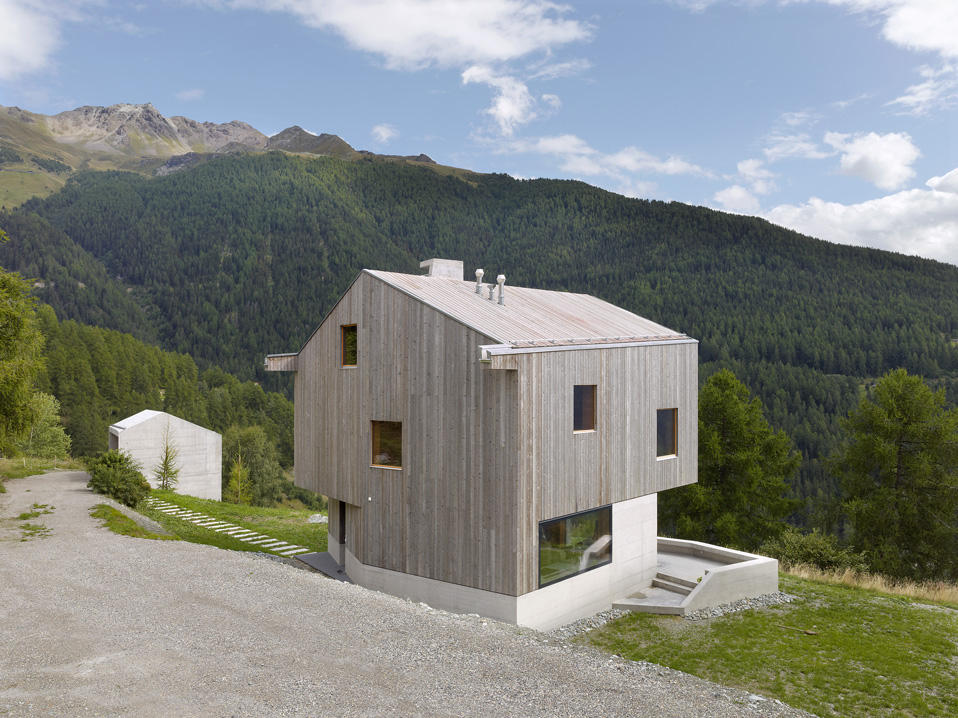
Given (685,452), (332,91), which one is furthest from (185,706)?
(332,91)

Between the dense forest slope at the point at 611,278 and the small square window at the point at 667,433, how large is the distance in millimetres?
70979

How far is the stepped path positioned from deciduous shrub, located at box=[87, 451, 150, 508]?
138 centimetres

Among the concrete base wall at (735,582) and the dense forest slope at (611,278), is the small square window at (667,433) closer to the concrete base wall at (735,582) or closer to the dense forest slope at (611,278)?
the concrete base wall at (735,582)

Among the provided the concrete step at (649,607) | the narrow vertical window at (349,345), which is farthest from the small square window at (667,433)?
the narrow vertical window at (349,345)

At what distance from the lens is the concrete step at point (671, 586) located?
54.5 ft

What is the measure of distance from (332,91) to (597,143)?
210 ft

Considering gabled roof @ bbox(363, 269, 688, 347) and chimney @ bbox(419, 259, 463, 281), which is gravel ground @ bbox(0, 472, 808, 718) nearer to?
gabled roof @ bbox(363, 269, 688, 347)

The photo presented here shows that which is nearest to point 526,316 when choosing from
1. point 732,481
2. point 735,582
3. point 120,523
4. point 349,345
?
point 349,345

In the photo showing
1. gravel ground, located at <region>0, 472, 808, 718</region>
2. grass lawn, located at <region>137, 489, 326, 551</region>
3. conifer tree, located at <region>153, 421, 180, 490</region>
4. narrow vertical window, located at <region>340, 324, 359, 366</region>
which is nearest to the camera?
gravel ground, located at <region>0, 472, 808, 718</region>

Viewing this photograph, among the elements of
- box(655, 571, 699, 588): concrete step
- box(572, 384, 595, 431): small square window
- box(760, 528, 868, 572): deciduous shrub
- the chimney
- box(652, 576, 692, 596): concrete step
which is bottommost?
box(760, 528, 868, 572): deciduous shrub

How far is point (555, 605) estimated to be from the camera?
13.8 m

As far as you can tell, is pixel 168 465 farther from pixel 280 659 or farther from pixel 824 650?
pixel 824 650

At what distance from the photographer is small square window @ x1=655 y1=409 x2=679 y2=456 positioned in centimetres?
1703

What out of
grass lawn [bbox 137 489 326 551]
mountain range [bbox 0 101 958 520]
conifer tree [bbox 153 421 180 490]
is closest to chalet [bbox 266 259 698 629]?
grass lawn [bbox 137 489 326 551]
